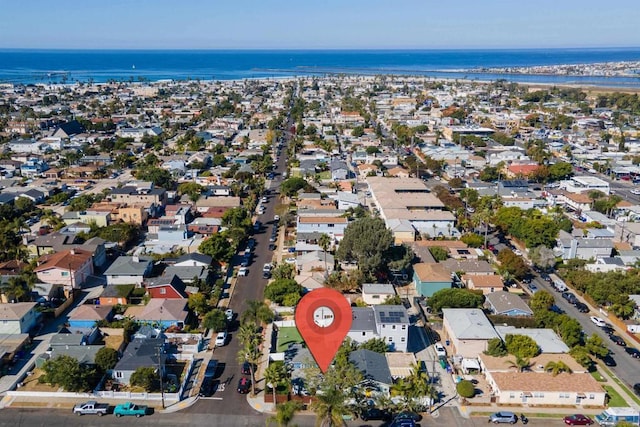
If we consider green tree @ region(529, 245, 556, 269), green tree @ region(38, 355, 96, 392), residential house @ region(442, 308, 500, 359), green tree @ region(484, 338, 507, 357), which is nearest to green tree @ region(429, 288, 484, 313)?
residential house @ region(442, 308, 500, 359)

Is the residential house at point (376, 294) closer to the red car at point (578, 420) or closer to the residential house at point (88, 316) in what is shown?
the red car at point (578, 420)

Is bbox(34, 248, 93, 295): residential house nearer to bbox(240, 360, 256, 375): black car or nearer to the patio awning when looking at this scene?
bbox(240, 360, 256, 375): black car

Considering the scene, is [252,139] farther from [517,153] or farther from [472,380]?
[472,380]

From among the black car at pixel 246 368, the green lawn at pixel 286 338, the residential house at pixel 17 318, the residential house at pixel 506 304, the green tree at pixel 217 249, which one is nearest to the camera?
the black car at pixel 246 368

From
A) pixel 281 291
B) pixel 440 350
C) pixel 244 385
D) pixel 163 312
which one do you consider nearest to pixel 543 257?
pixel 440 350

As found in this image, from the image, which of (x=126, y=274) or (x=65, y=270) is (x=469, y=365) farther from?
(x=65, y=270)

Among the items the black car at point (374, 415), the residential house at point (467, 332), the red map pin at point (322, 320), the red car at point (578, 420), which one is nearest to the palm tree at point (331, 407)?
the red map pin at point (322, 320)

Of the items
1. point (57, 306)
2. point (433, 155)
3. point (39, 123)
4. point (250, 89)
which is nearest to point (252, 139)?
point (433, 155)
